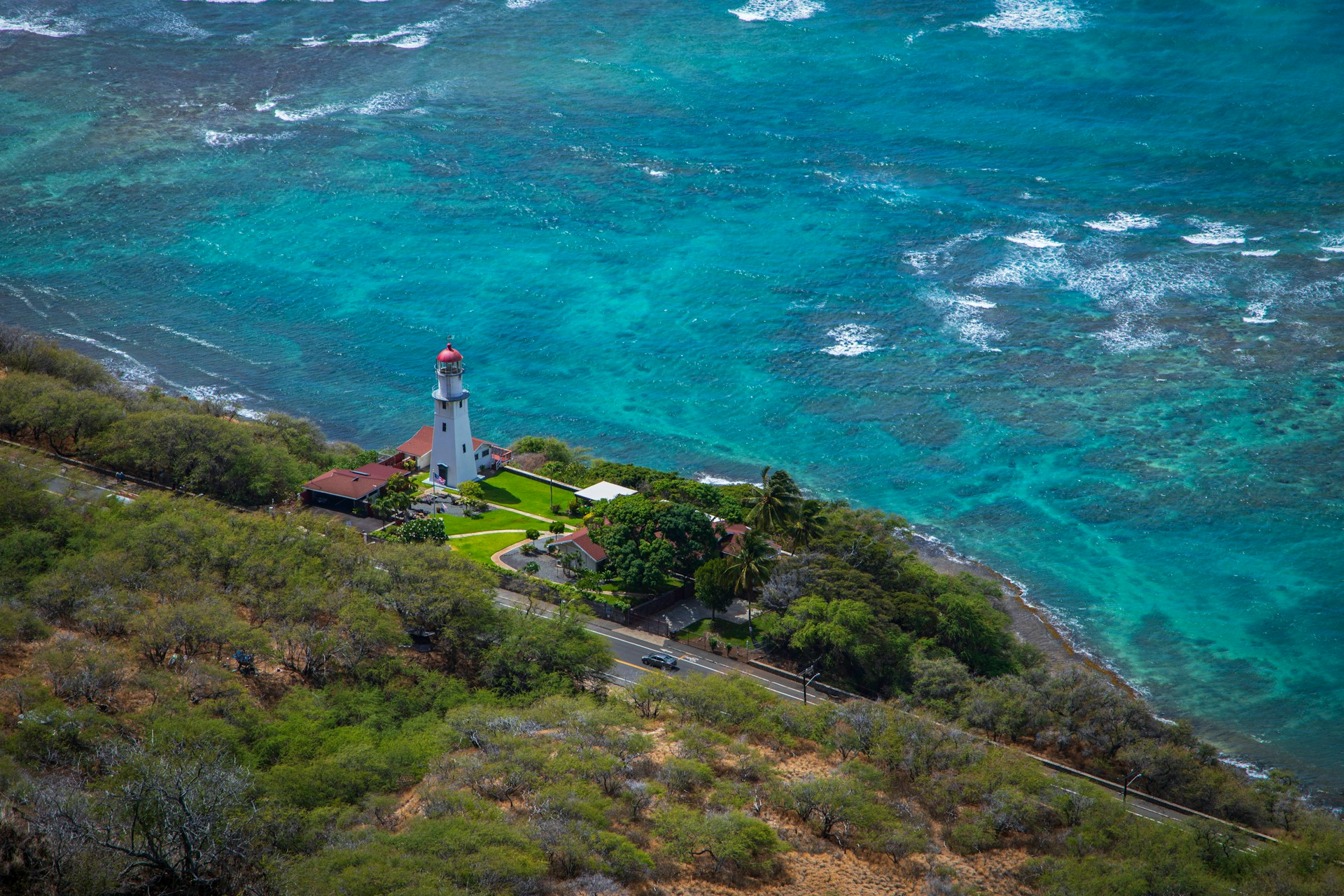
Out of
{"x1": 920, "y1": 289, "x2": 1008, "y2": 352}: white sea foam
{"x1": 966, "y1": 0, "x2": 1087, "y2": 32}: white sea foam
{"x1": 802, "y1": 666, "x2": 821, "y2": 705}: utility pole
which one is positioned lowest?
{"x1": 802, "y1": 666, "x2": 821, "y2": 705}: utility pole

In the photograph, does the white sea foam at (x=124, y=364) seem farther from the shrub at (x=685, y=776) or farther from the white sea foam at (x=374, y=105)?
the shrub at (x=685, y=776)

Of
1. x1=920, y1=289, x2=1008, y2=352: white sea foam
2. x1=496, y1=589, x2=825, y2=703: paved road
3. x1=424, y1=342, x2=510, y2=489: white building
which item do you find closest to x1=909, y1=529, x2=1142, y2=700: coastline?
x1=496, y1=589, x2=825, y2=703: paved road

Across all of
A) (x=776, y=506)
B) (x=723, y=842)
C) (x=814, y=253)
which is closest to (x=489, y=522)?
(x=776, y=506)

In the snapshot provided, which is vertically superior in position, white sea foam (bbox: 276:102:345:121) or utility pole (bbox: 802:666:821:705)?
white sea foam (bbox: 276:102:345:121)

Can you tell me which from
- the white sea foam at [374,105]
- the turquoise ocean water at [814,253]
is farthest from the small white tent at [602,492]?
the white sea foam at [374,105]

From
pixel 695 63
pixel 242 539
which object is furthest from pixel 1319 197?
pixel 242 539

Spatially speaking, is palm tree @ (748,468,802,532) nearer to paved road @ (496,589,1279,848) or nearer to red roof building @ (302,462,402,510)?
paved road @ (496,589,1279,848)
